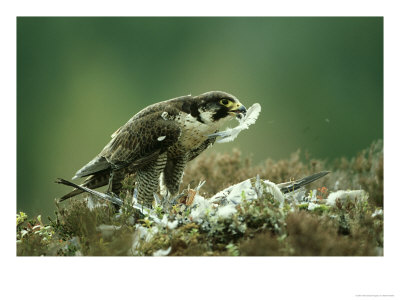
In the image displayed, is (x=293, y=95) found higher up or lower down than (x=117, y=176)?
higher up

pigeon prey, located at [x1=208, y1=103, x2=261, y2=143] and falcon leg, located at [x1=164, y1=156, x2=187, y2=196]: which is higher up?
pigeon prey, located at [x1=208, y1=103, x2=261, y2=143]

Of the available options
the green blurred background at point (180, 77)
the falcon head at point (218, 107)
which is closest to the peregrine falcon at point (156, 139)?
the falcon head at point (218, 107)

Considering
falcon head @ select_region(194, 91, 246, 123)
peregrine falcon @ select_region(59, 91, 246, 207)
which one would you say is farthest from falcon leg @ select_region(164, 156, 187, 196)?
falcon head @ select_region(194, 91, 246, 123)

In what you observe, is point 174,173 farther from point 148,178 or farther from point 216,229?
point 216,229

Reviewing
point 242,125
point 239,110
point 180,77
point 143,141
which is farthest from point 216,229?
point 180,77

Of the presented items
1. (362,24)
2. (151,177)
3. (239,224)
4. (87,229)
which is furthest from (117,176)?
(362,24)

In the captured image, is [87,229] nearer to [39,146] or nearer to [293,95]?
[39,146]

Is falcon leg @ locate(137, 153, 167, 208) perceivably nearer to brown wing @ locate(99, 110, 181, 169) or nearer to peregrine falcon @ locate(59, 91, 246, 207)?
peregrine falcon @ locate(59, 91, 246, 207)

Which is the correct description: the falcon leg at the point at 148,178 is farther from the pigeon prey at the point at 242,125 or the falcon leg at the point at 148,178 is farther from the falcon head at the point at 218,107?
the pigeon prey at the point at 242,125
